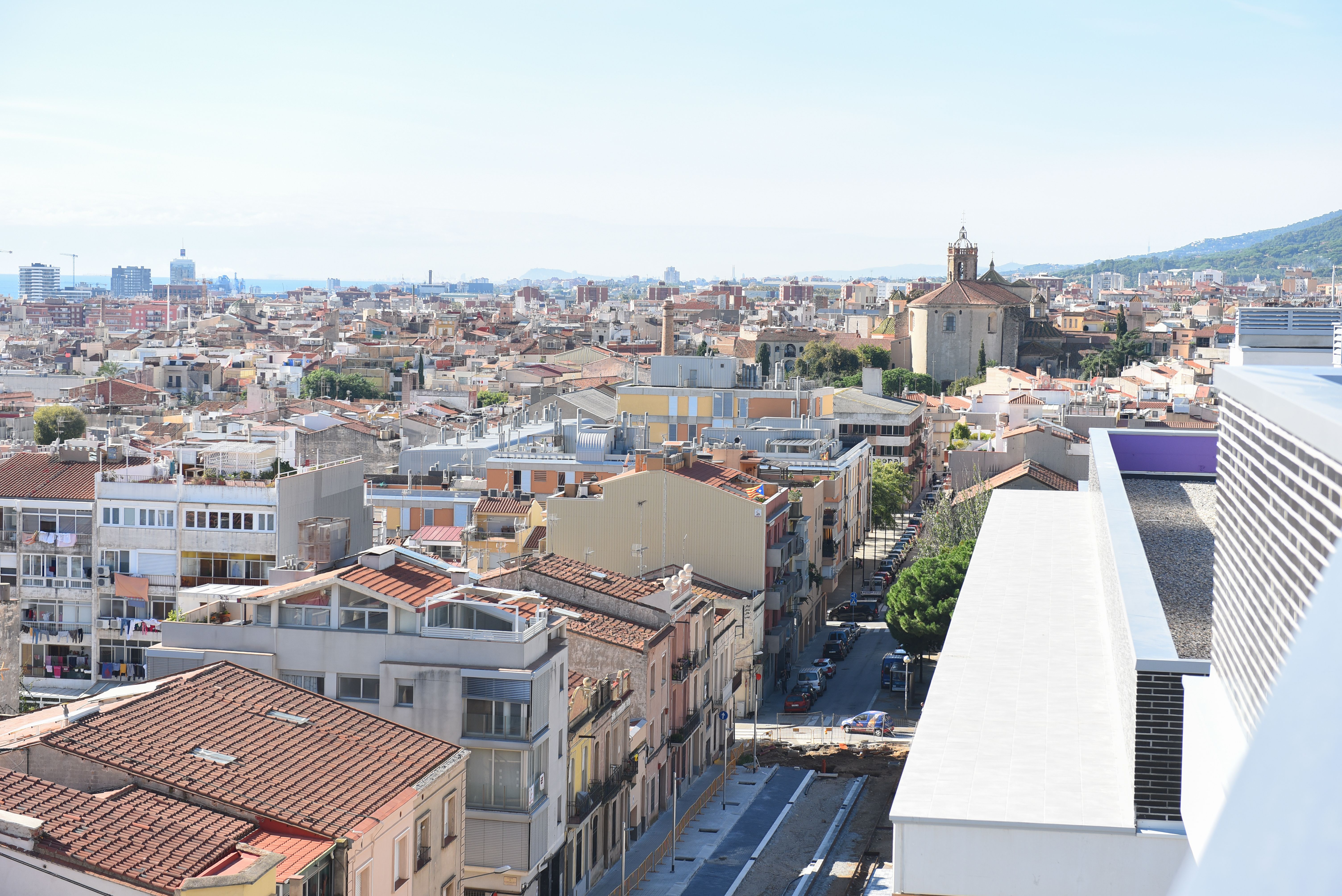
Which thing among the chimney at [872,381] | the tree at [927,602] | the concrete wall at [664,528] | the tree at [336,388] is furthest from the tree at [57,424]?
the tree at [927,602]

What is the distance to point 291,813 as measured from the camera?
9.10 meters

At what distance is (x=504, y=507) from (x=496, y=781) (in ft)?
47.6

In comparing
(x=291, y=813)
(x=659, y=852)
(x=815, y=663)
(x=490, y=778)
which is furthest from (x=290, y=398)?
(x=291, y=813)

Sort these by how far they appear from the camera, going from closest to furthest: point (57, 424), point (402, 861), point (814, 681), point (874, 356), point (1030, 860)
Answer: point (1030, 860)
point (402, 861)
point (814, 681)
point (57, 424)
point (874, 356)

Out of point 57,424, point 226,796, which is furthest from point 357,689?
point 57,424

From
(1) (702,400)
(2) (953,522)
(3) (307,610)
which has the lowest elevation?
(2) (953,522)

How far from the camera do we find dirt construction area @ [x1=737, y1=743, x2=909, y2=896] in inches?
651

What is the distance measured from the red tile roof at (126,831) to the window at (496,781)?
4.13m

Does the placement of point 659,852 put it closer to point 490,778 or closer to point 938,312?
point 490,778

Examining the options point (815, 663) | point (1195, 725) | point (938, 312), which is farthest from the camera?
point (938, 312)

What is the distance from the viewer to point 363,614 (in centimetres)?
1331

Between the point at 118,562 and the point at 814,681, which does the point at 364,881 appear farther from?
the point at 814,681

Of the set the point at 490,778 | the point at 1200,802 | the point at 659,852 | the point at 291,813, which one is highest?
the point at 1200,802

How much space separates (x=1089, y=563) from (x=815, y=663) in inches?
427
